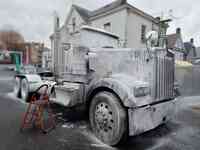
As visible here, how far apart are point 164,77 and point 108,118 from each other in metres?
1.35

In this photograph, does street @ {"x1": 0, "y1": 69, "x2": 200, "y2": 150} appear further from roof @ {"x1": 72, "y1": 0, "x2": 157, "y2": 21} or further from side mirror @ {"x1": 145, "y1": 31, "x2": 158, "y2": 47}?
roof @ {"x1": 72, "y1": 0, "x2": 157, "y2": 21}

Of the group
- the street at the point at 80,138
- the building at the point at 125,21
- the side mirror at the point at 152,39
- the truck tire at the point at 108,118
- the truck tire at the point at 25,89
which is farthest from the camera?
the building at the point at 125,21

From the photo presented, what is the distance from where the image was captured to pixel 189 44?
3183cm

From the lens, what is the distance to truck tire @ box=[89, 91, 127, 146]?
8.13 feet

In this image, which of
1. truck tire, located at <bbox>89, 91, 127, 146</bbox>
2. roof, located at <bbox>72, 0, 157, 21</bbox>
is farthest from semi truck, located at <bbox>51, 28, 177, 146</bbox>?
roof, located at <bbox>72, 0, 157, 21</bbox>

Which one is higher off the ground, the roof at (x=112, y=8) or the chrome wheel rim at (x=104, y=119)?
the roof at (x=112, y=8)

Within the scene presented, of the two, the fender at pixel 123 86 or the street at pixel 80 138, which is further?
the street at pixel 80 138

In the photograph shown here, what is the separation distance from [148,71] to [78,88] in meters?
1.50

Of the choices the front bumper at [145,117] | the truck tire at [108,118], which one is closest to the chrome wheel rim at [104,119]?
the truck tire at [108,118]

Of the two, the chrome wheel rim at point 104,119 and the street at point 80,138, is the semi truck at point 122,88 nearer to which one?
the chrome wheel rim at point 104,119

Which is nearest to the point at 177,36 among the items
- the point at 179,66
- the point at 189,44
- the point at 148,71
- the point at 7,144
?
the point at 189,44

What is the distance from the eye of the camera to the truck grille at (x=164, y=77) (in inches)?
108

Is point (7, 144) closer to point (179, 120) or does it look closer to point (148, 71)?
point (148, 71)

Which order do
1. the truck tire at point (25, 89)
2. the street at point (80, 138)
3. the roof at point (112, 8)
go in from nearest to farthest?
the street at point (80, 138)
the truck tire at point (25, 89)
the roof at point (112, 8)
